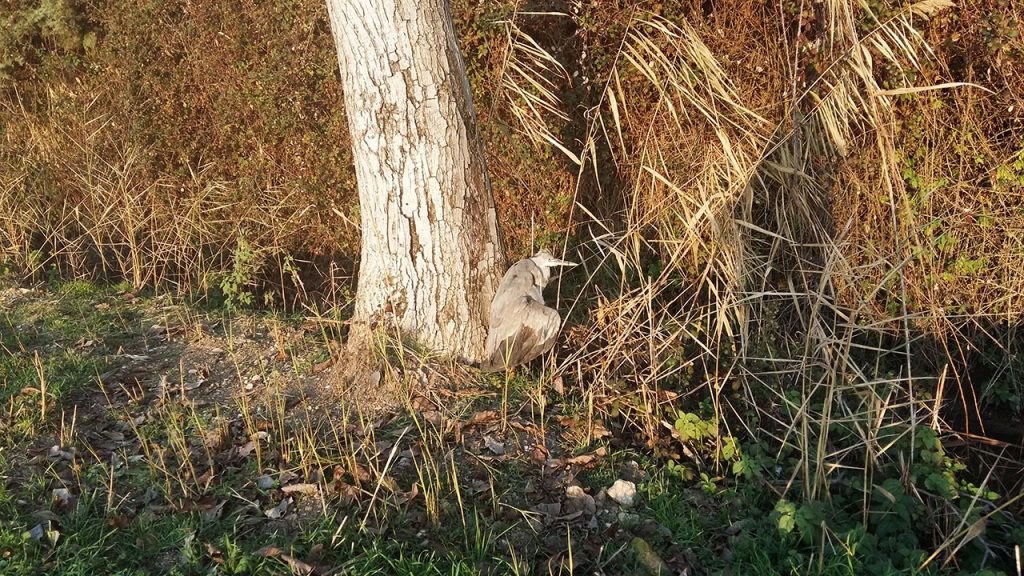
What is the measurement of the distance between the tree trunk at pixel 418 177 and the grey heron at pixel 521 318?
0.61 feet

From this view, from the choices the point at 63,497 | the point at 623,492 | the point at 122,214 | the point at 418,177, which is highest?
the point at 418,177

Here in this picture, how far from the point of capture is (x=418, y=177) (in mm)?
3736

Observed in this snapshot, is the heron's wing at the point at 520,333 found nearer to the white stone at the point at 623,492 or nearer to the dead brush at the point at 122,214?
the white stone at the point at 623,492

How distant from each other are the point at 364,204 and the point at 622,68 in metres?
2.07

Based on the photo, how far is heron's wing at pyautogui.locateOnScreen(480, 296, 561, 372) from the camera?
145 inches

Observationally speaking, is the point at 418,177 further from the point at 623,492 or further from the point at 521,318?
the point at 623,492

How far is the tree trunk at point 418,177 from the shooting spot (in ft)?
11.8

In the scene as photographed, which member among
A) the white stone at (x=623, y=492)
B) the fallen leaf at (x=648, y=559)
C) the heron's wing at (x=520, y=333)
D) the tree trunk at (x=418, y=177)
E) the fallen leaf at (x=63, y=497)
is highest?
the tree trunk at (x=418, y=177)

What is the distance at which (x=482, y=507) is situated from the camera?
3055 mm

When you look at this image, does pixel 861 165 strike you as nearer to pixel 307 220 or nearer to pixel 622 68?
pixel 622 68

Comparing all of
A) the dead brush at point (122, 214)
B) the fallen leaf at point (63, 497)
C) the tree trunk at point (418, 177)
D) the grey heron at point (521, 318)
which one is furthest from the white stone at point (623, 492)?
the dead brush at point (122, 214)

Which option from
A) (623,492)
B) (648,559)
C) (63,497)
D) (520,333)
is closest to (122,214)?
(63,497)

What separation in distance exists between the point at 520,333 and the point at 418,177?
88 centimetres

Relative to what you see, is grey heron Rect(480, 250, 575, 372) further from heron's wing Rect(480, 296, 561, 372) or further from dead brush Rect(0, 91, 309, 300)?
dead brush Rect(0, 91, 309, 300)
